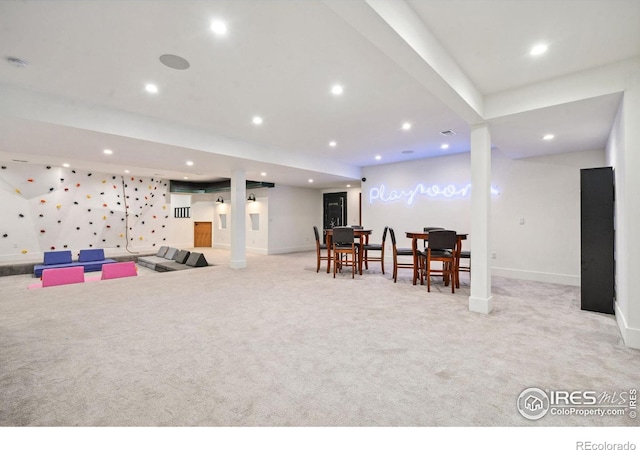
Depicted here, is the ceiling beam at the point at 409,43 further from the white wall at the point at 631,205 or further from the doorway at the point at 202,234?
the doorway at the point at 202,234

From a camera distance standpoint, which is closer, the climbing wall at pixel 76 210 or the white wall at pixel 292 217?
the climbing wall at pixel 76 210

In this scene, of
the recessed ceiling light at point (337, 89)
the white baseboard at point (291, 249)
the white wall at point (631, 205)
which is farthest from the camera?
the white baseboard at point (291, 249)

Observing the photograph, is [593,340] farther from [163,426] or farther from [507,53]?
[163,426]

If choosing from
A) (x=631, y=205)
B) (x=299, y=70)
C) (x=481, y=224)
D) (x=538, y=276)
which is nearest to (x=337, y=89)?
(x=299, y=70)

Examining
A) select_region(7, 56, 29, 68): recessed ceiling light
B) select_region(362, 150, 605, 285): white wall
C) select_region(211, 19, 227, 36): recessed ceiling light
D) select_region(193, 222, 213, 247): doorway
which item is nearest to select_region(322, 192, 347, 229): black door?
select_region(362, 150, 605, 285): white wall

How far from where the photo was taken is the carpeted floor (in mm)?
1658

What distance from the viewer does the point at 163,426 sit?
1.53 metres

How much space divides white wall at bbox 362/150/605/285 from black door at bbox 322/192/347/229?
344cm

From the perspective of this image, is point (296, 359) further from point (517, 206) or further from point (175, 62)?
point (517, 206)

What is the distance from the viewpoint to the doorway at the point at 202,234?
12023 millimetres

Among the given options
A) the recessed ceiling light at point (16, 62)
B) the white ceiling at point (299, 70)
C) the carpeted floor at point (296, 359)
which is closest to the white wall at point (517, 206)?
the white ceiling at point (299, 70)

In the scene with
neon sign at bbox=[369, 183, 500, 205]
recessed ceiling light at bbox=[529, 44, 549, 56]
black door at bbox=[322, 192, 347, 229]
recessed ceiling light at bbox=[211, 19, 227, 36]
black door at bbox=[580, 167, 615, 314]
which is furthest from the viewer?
black door at bbox=[322, 192, 347, 229]

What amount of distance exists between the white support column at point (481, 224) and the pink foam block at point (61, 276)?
6.72 meters

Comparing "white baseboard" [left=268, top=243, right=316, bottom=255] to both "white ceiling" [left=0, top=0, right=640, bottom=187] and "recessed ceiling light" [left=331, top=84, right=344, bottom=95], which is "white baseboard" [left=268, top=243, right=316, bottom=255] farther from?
"recessed ceiling light" [left=331, top=84, right=344, bottom=95]
